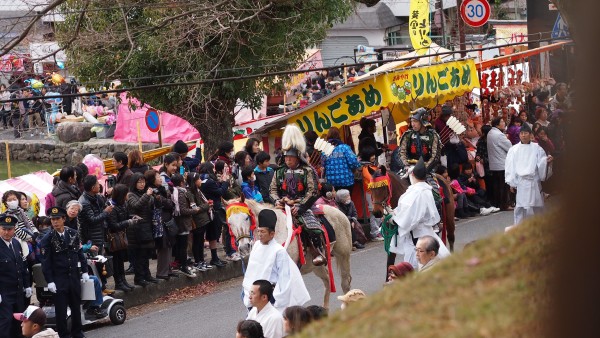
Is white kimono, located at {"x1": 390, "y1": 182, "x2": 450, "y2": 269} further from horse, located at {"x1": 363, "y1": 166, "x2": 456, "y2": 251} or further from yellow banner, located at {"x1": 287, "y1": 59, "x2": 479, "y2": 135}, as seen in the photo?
yellow banner, located at {"x1": 287, "y1": 59, "x2": 479, "y2": 135}

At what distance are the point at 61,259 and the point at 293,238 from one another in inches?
115

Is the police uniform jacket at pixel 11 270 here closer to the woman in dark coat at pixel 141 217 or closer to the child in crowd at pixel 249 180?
the woman in dark coat at pixel 141 217

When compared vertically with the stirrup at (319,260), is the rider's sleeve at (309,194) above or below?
above

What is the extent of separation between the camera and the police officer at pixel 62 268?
41.3ft

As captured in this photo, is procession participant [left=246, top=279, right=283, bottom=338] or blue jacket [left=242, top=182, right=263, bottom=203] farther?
blue jacket [left=242, top=182, right=263, bottom=203]

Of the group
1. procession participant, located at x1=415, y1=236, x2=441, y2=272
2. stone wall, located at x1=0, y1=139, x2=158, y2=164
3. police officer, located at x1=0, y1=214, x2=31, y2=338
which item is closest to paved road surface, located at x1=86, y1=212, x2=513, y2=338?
police officer, located at x1=0, y1=214, x2=31, y2=338

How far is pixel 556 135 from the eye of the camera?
67.3 ft

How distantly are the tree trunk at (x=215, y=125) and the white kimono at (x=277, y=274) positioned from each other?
411 inches

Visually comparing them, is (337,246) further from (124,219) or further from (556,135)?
(556,135)

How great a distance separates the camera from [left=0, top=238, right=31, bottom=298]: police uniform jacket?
40.0 feet

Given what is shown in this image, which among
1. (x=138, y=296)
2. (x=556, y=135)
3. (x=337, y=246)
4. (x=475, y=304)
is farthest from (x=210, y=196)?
(x=475, y=304)

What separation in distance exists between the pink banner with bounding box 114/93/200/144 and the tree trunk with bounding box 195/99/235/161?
251 inches

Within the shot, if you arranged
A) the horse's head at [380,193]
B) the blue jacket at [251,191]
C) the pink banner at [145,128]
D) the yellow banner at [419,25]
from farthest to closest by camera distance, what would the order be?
the pink banner at [145,128] < the yellow banner at [419,25] < the blue jacket at [251,191] < the horse's head at [380,193]

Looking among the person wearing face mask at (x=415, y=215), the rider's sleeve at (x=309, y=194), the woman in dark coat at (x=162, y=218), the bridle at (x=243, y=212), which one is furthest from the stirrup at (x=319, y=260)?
the woman in dark coat at (x=162, y=218)
